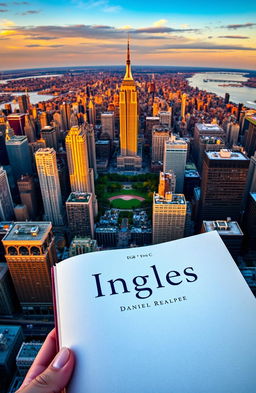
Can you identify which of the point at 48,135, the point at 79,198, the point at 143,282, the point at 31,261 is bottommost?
the point at 31,261

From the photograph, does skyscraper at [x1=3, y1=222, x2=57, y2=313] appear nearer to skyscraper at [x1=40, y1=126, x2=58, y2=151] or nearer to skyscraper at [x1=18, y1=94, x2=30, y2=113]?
skyscraper at [x1=40, y1=126, x2=58, y2=151]

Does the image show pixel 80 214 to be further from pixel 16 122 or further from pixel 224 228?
pixel 16 122

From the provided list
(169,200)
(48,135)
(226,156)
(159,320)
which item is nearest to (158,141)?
(48,135)

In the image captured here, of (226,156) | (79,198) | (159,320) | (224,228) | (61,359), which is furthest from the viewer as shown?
(79,198)

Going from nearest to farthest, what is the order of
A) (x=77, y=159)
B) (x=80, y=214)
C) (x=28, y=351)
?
1. (x=28, y=351)
2. (x=80, y=214)
3. (x=77, y=159)

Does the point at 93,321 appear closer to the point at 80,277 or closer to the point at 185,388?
the point at 80,277

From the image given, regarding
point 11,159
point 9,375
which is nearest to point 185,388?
point 9,375

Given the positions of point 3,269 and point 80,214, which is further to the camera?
point 80,214

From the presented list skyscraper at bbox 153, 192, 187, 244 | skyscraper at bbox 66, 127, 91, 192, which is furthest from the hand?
skyscraper at bbox 66, 127, 91, 192
